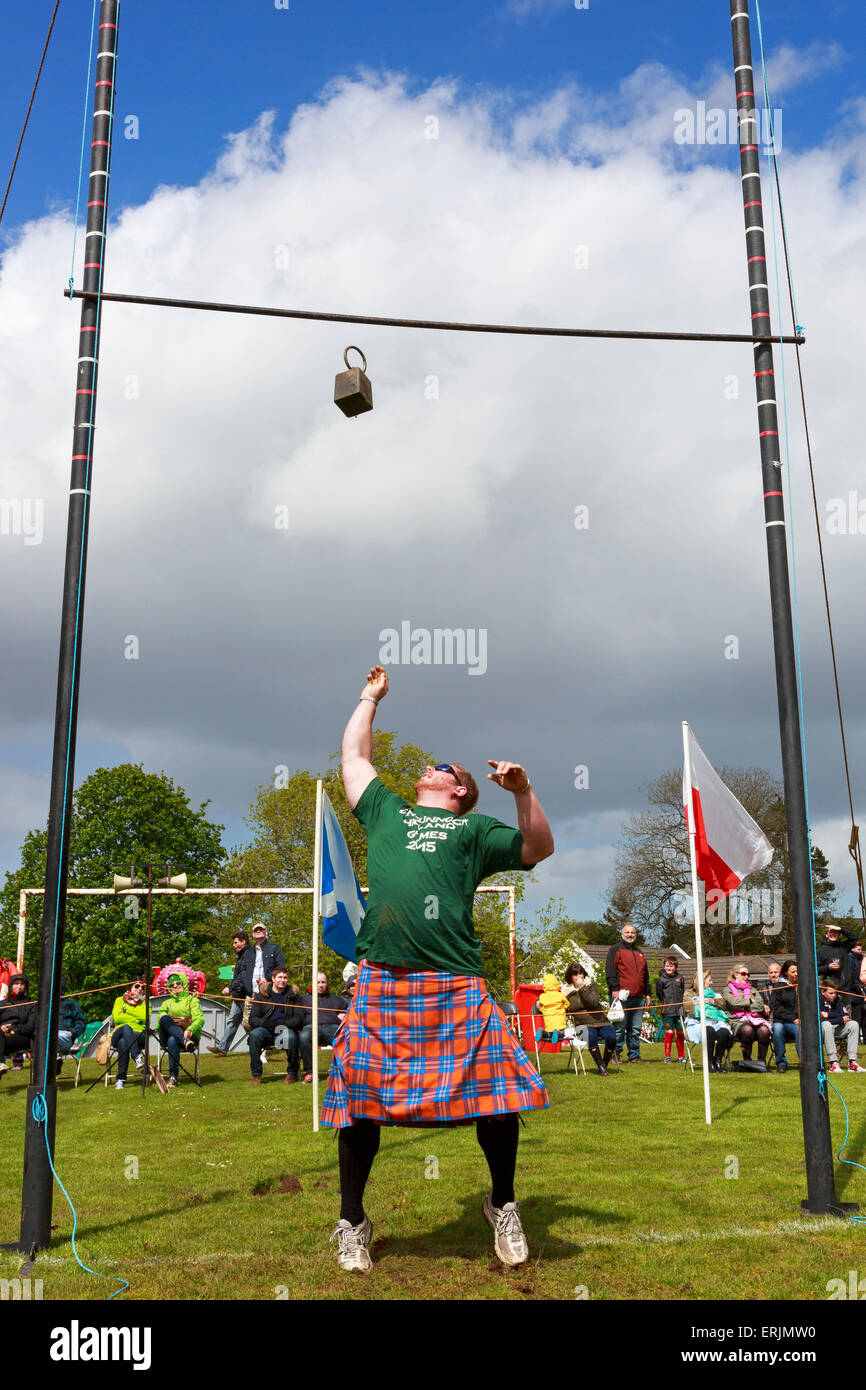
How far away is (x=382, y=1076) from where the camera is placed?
3986 mm

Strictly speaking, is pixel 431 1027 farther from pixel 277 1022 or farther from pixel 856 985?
pixel 856 985

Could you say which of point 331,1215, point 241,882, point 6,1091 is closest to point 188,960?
point 241,882

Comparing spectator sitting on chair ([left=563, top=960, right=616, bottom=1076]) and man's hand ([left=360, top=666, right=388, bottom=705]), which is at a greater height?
man's hand ([left=360, top=666, right=388, bottom=705])

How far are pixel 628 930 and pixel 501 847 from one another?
1097 cm

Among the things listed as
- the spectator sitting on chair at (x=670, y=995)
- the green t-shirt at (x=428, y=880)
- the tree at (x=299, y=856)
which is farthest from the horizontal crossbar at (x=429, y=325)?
the tree at (x=299, y=856)

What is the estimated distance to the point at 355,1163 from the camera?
404cm

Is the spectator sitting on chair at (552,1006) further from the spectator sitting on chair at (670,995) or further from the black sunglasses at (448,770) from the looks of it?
the black sunglasses at (448,770)

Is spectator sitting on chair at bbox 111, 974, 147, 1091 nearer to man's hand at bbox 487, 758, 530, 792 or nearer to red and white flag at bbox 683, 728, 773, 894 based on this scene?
red and white flag at bbox 683, 728, 773, 894

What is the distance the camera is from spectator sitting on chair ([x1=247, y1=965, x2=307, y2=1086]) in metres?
12.8

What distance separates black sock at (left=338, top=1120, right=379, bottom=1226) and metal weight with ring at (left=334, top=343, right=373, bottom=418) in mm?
3540

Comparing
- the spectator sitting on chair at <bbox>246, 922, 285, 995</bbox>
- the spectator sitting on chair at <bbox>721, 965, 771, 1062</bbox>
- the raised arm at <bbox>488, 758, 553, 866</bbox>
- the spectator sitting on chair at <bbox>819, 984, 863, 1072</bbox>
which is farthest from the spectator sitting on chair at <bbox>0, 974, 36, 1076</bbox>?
the raised arm at <bbox>488, 758, 553, 866</bbox>

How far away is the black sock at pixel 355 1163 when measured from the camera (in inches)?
158

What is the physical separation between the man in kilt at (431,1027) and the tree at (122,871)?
36135 millimetres
